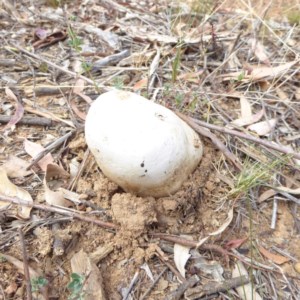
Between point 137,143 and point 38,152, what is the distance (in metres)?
0.54

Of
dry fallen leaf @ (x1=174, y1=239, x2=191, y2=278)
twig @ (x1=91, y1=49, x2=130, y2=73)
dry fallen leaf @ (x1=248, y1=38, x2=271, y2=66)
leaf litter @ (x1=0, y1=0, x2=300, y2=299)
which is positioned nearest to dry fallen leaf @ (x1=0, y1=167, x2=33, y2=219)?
leaf litter @ (x1=0, y1=0, x2=300, y2=299)

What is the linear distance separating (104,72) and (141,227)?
1034 mm

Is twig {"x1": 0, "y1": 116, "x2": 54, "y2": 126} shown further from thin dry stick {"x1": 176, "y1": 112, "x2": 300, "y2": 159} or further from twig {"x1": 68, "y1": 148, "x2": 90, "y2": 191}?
thin dry stick {"x1": 176, "y1": 112, "x2": 300, "y2": 159}

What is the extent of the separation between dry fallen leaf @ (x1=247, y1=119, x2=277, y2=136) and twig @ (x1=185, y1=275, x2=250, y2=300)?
747 mm

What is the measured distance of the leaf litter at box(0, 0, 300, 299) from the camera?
4.70 ft

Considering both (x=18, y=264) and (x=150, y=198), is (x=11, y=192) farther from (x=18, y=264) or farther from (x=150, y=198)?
(x=150, y=198)

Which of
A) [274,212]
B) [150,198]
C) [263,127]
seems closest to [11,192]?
[150,198]

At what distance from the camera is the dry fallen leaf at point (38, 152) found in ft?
5.59

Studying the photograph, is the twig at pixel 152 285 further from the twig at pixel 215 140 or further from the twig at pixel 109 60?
the twig at pixel 109 60

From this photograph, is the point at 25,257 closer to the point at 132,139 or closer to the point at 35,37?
the point at 132,139

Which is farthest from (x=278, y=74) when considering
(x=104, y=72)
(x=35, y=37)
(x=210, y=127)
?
(x=35, y=37)

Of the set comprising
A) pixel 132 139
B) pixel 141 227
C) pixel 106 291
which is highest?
pixel 132 139

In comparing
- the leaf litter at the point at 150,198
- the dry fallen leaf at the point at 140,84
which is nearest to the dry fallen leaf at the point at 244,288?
the leaf litter at the point at 150,198

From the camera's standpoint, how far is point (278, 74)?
221cm
